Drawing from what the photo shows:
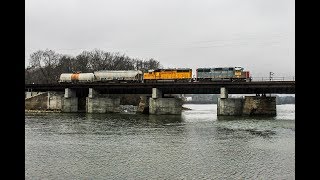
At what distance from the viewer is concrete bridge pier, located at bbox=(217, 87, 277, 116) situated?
59.2 m

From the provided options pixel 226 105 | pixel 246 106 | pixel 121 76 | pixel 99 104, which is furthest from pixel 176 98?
pixel 121 76

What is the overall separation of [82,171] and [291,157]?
1100 centimetres

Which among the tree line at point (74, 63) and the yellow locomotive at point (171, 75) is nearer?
the yellow locomotive at point (171, 75)

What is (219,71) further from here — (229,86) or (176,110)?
(176,110)

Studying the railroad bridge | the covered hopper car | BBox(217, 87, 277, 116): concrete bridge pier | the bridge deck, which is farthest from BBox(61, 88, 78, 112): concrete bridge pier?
BBox(217, 87, 277, 116): concrete bridge pier

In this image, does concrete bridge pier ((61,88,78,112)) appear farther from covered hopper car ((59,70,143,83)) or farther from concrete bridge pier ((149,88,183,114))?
concrete bridge pier ((149,88,183,114))

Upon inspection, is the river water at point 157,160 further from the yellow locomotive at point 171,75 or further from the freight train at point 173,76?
the yellow locomotive at point 171,75

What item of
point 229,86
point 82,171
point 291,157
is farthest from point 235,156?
point 229,86

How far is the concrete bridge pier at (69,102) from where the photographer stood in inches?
2844

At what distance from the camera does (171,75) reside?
69.4 m

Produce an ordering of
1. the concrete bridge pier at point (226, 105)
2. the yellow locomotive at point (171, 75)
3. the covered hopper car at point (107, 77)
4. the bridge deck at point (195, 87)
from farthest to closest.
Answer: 1. the covered hopper car at point (107, 77)
2. the yellow locomotive at point (171, 75)
3. the concrete bridge pier at point (226, 105)
4. the bridge deck at point (195, 87)

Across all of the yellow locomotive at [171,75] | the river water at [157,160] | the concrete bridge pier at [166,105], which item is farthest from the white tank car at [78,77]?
the river water at [157,160]
